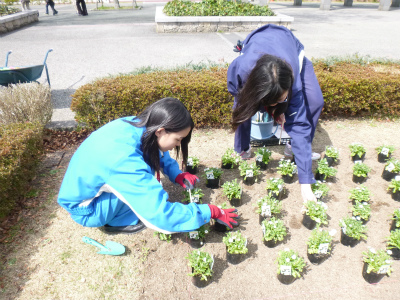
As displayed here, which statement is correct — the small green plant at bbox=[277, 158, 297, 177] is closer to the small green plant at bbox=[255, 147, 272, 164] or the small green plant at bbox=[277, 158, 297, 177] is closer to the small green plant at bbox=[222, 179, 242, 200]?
the small green plant at bbox=[255, 147, 272, 164]

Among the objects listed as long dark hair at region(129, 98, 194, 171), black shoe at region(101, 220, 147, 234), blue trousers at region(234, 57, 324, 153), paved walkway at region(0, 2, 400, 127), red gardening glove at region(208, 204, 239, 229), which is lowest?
black shoe at region(101, 220, 147, 234)

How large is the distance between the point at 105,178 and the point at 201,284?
1177 mm

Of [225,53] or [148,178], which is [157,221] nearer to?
[148,178]

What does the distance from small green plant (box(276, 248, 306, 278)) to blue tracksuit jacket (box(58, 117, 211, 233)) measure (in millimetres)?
709

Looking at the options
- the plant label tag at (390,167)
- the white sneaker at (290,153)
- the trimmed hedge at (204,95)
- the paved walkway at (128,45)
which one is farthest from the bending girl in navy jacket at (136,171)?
the paved walkway at (128,45)

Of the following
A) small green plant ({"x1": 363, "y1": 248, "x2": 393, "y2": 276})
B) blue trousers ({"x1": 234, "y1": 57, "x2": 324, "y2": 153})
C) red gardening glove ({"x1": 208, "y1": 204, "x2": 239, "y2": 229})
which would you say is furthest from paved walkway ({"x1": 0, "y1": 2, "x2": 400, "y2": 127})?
small green plant ({"x1": 363, "y1": 248, "x2": 393, "y2": 276})

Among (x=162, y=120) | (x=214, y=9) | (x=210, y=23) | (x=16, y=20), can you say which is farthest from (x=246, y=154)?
(x=16, y=20)

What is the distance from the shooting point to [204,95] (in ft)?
14.2

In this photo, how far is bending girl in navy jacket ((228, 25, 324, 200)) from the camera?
6.73 ft

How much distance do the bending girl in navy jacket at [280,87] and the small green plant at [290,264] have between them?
66 centimetres

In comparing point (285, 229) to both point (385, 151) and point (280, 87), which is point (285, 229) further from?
point (385, 151)

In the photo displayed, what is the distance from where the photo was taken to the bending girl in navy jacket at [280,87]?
2.05 meters

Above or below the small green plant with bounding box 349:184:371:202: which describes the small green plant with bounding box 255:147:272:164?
above

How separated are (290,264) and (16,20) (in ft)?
47.7
